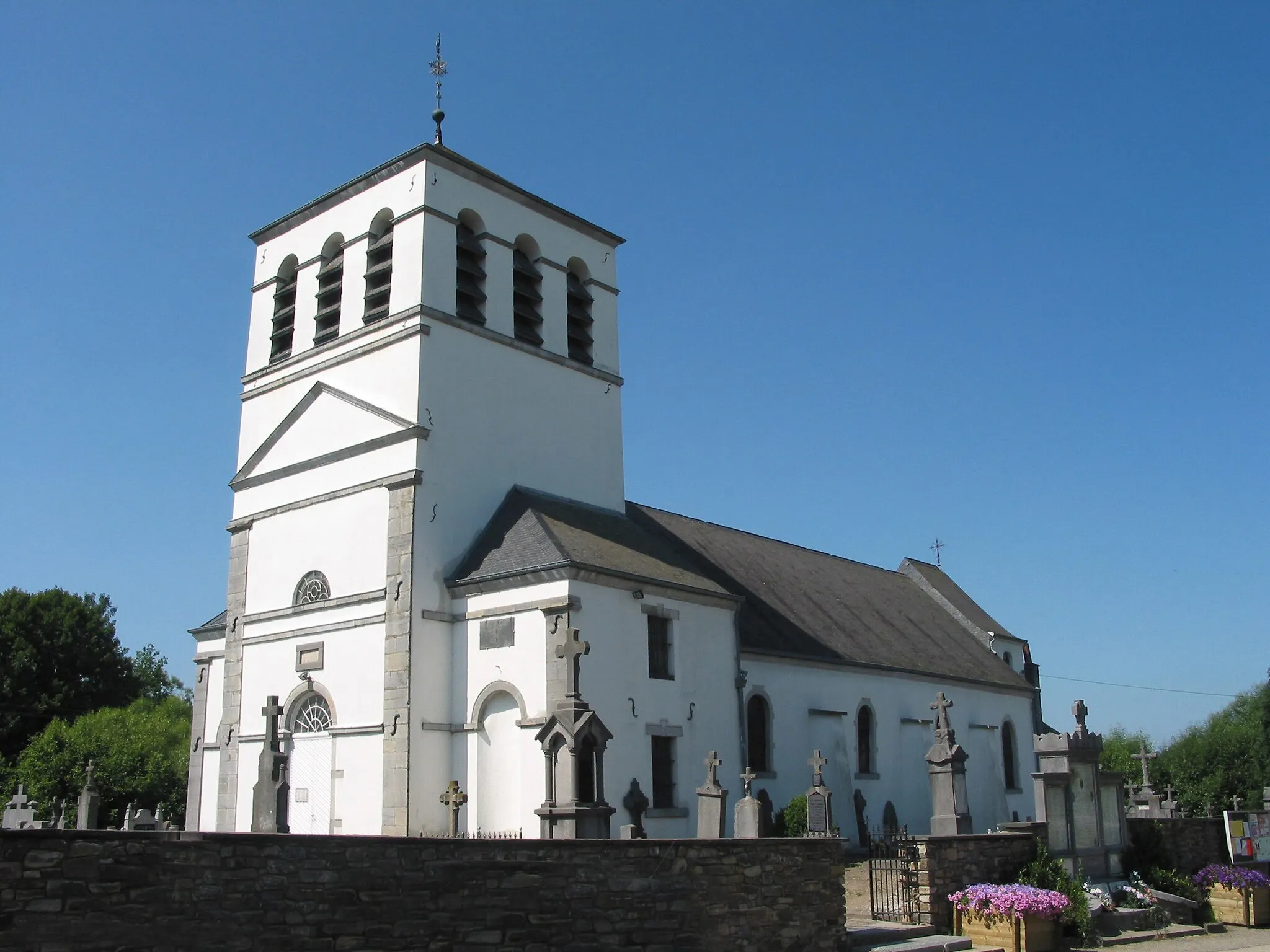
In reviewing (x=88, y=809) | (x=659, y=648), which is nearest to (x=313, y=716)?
(x=88, y=809)

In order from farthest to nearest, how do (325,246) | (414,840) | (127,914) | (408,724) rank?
(325,246) < (408,724) < (414,840) < (127,914)

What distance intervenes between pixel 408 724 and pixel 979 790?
18.7m

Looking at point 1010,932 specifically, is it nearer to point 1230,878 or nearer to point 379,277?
point 1230,878

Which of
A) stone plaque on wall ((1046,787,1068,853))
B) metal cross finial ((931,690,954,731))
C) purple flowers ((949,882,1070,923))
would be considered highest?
metal cross finial ((931,690,954,731))

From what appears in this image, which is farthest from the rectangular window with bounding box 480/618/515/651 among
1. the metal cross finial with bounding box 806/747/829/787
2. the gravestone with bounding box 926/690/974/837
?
the gravestone with bounding box 926/690/974/837

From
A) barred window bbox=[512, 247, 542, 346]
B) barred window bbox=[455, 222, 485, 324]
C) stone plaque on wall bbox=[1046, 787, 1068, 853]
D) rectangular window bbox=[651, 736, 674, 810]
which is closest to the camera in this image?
stone plaque on wall bbox=[1046, 787, 1068, 853]

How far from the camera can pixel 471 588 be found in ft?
68.9

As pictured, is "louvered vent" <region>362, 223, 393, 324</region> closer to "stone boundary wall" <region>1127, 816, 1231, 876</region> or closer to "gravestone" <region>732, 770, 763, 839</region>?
"gravestone" <region>732, 770, 763, 839</region>

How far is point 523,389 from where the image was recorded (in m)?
24.2

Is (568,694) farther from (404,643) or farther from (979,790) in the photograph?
(979,790)

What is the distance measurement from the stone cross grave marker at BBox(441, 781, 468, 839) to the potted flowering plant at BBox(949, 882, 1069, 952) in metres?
8.04

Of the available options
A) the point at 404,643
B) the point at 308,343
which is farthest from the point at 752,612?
the point at 308,343

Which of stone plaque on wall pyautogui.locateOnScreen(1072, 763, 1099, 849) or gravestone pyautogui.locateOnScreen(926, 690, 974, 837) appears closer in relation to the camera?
gravestone pyautogui.locateOnScreen(926, 690, 974, 837)

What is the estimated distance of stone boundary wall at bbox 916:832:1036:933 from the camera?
54.0 feet
